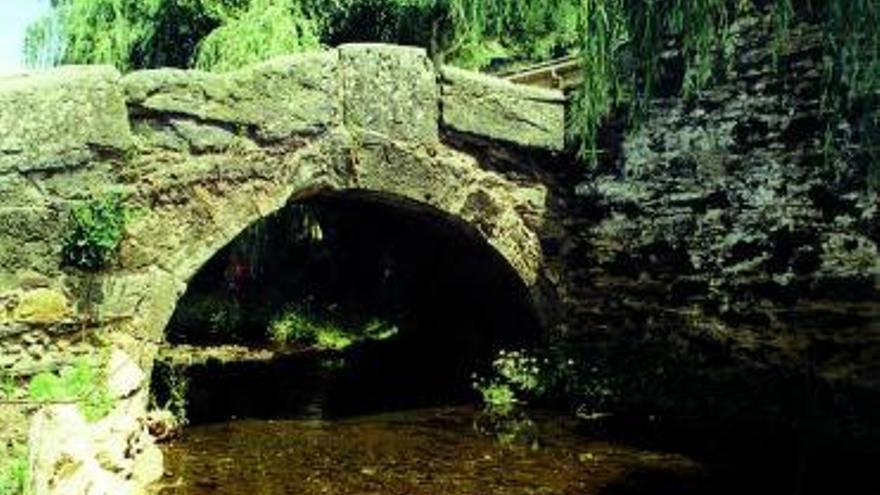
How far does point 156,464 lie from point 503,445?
256 centimetres

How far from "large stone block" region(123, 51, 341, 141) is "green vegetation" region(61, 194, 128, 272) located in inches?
30.0

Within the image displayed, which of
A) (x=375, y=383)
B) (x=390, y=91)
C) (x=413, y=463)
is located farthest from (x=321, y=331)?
(x=413, y=463)

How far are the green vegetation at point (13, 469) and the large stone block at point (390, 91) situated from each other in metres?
3.43

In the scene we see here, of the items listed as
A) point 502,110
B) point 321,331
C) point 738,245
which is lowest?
point 321,331

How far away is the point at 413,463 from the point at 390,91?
9.85 feet

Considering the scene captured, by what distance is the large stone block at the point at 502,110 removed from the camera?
27.5 feet

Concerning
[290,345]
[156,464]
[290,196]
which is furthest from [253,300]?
[156,464]

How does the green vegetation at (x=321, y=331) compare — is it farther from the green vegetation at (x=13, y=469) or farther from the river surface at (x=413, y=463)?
the green vegetation at (x=13, y=469)

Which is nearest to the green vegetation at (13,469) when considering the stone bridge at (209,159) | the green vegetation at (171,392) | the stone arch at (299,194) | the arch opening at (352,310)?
the stone bridge at (209,159)

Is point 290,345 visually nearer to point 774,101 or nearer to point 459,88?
point 459,88

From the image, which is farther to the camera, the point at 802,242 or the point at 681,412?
the point at 681,412

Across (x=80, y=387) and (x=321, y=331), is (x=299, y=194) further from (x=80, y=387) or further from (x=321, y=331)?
(x=321, y=331)

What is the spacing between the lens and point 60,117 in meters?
6.78

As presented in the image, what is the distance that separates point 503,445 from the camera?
755cm
